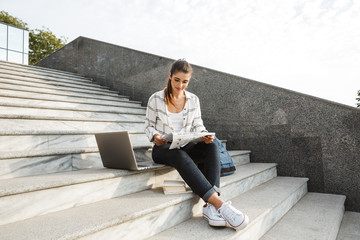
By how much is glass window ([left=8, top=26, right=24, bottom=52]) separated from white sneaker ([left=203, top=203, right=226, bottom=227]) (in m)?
18.8

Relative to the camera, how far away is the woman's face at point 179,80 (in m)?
2.24

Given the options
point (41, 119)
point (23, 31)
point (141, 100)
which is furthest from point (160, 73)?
point (23, 31)

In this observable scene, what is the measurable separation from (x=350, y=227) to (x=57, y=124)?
10.9 ft

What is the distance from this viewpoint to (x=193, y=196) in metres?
1.87

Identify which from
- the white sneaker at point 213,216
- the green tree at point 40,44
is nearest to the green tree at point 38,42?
the green tree at point 40,44

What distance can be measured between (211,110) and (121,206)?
2807 millimetres

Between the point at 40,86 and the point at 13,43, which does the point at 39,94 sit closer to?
the point at 40,86

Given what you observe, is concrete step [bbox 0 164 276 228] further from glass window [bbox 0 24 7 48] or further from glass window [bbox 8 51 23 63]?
glass window [bbox 8 51 23 63]

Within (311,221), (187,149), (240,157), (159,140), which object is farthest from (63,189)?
(240,157)

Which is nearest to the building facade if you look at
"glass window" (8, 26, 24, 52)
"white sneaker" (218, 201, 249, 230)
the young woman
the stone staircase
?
"glass window" (8, 26, 24, 52)

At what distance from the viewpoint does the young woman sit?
5.47ft

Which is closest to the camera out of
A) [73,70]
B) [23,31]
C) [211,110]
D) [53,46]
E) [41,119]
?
[41,119]

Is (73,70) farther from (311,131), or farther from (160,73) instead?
(311,131)

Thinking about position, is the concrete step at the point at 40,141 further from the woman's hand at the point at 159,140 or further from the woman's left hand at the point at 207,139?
the woman's left hand at the point at 207,139
